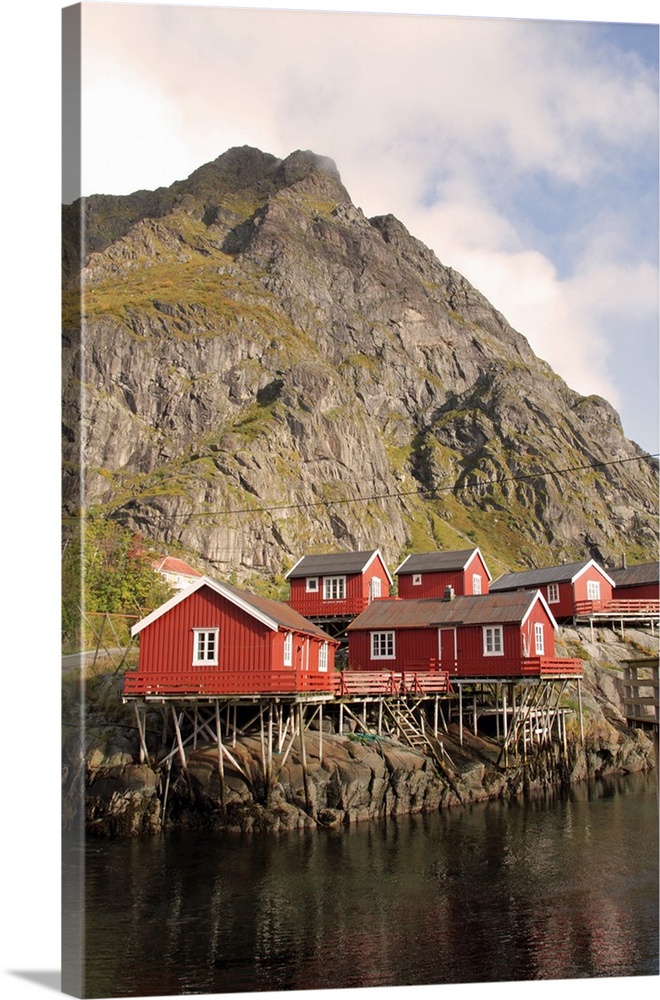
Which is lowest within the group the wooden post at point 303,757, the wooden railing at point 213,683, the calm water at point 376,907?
the calm water at point 376,907

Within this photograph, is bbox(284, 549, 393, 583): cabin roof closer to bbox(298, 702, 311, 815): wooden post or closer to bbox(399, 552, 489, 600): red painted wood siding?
bbox(399, 552, 489, 600): red painted wood siding

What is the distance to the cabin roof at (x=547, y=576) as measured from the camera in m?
54.7

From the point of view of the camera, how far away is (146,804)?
1116 inches

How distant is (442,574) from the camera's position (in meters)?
51.1

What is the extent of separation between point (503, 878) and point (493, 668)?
677 inches

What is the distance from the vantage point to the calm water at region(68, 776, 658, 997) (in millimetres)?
15352

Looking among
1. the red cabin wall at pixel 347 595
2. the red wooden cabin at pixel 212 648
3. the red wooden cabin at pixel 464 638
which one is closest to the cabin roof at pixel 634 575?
the red cabin wall at pixel 347 595

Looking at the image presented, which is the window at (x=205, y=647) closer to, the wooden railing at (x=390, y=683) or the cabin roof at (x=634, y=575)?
the wooden railing at (x=390, y=683)

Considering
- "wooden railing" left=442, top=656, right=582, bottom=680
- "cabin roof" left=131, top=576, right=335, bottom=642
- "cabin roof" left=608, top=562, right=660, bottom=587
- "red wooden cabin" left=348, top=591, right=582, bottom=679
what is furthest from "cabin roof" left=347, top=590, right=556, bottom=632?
"cabin roof" left=608, top=562, right=660, bottom=587

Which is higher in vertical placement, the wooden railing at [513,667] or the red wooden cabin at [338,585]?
the red wooden cabin at [338,585]

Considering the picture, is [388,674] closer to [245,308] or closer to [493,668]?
[493,668]

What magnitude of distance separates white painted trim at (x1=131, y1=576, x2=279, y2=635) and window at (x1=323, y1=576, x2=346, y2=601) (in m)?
21.8

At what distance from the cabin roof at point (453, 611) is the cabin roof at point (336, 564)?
18.9ft

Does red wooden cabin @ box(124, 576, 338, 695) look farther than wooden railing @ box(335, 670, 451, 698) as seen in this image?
No
